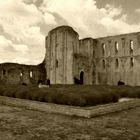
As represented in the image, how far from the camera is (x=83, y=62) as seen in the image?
3594 centimetres

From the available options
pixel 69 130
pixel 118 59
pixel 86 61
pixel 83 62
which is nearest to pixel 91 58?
pixel 86 61

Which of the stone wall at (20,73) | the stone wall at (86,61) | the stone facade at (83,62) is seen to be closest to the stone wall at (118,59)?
the stone facade at (83,62)

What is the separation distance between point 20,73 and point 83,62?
9623mm

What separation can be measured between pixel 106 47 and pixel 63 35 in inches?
322

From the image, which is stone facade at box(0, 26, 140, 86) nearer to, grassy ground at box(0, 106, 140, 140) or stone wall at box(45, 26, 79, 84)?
stone wall at box(45, 26, 79, 84)

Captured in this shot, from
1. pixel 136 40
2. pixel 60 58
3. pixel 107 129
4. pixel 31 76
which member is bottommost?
pixel 107 129

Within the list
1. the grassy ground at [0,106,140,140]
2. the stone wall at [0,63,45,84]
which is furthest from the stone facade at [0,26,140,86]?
the grassy ground at [0,106,140,140]

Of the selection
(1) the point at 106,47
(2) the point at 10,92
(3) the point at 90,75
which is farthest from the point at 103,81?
(2) the point at 10,92

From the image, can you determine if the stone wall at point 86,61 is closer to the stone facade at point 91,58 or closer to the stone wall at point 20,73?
the stone facade at point 91,58

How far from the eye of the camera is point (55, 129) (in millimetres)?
7445

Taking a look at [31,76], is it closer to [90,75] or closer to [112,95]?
[90,75]

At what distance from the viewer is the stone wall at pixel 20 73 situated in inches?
1308

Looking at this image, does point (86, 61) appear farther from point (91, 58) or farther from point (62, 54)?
point (62, 54)

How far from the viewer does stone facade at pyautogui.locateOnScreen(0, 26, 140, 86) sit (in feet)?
113
